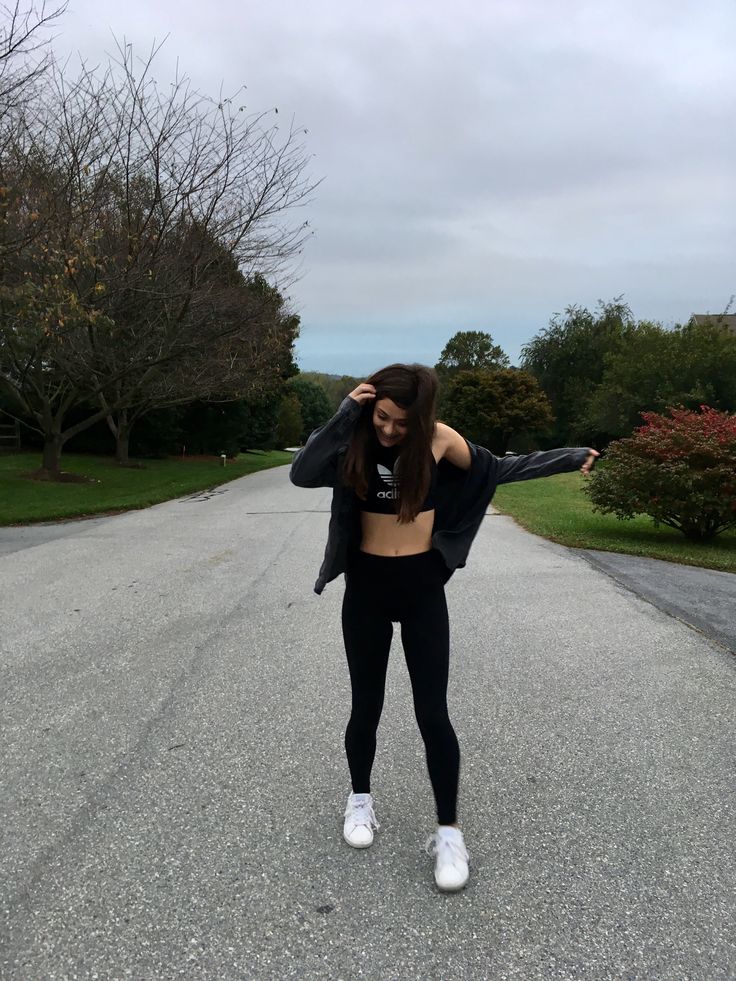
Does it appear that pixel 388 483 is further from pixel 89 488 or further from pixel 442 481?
pixel 89 488

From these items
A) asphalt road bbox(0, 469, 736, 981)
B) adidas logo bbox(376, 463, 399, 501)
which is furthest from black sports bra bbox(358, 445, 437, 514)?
asphalt road bbox(0, 469, 736, 981)

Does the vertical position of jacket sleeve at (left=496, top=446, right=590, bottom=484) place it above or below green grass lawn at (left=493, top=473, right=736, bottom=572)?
above

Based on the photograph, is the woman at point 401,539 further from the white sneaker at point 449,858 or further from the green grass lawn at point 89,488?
the green grass lawn at point 89,488

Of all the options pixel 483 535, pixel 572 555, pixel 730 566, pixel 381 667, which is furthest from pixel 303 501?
pixel 381 667

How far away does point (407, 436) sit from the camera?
8.17ft

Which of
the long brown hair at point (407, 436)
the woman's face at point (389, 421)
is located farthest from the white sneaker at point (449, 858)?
the woman's face at point (389, 421)

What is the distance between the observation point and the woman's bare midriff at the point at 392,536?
2.62 m

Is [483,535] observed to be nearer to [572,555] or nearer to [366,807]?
[572,555]

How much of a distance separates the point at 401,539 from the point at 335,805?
122 centimetres

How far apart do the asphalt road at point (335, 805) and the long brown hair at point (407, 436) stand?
4.40 ft

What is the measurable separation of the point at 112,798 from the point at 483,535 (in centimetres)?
897

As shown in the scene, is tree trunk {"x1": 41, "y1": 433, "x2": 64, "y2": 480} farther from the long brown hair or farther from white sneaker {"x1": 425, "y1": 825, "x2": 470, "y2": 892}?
white sneaker {"x1": 425, "y1": 825, "x2": 470, "y2": 892}

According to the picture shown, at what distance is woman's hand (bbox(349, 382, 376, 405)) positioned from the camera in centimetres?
244

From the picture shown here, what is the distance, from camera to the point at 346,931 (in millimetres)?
2201
